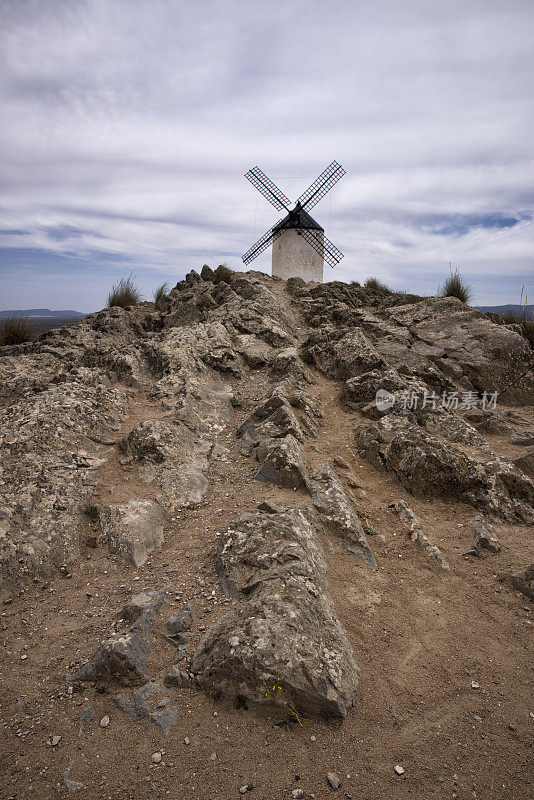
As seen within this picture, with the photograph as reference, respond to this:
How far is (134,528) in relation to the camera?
20.1 ft

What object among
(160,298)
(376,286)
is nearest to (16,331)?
(160,298)

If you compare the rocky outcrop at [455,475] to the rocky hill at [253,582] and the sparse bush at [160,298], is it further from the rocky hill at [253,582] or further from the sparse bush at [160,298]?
the sparse bush at [160,298]

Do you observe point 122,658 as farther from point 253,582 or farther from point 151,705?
point 253,582

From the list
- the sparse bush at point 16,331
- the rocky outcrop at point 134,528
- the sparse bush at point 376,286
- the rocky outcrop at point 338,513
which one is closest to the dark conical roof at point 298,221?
the sparse bush at point 376,286

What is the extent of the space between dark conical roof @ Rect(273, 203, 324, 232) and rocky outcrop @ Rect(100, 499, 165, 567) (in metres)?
22.1

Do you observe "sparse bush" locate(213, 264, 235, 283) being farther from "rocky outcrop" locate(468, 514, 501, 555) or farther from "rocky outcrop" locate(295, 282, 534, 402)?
"rocky outcrop" locate(468, 514, 501, 555)

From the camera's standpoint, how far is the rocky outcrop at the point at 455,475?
7891 mm

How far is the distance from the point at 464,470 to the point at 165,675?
6.41 metres

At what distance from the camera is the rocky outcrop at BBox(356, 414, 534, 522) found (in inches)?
311

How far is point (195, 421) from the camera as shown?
9.02m

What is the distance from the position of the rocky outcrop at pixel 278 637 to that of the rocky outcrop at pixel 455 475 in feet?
11.5

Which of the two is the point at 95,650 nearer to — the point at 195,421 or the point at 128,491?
the point at 128,491

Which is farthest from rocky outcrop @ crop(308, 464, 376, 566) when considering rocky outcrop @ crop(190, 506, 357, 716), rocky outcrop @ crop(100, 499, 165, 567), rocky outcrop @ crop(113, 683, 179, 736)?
rocky outcrop @ crop(113, 683, 179, 736)

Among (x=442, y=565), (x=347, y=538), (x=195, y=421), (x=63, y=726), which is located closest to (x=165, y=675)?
(x=63, y=726)
